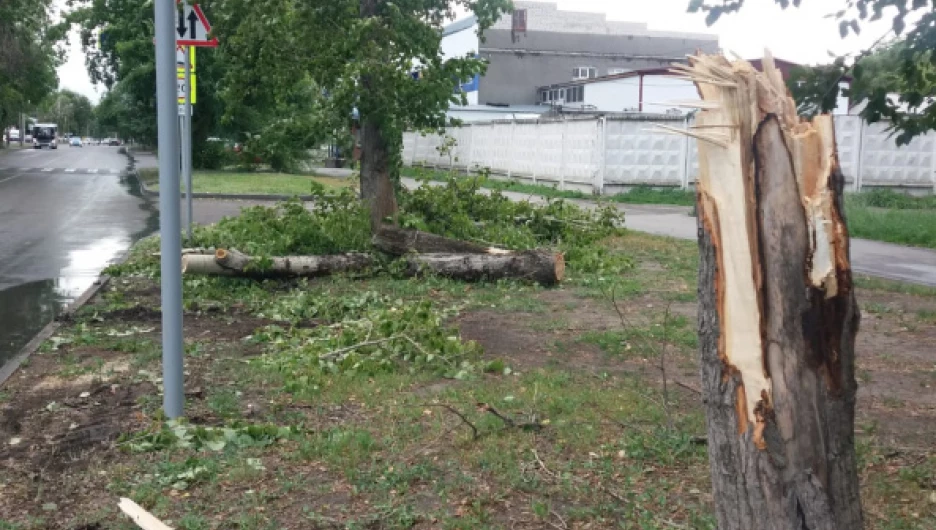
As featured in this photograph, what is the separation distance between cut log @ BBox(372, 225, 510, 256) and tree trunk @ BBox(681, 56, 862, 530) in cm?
794

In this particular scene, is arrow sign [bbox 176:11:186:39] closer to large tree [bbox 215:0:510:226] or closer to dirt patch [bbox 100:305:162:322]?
large tree [bbox 215:0:510:226]

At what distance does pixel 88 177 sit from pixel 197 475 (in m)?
34.4

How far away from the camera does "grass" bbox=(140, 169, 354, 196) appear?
26250 mm

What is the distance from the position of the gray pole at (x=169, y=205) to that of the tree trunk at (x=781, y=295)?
131 inches

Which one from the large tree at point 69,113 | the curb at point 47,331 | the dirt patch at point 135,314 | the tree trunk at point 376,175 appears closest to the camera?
the curb at point 47,331

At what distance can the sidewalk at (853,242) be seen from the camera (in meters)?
13.0

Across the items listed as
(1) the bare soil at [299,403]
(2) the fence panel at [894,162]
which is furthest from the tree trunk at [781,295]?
(2) the fence panel at [894,162]

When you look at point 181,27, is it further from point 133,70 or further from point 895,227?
point 133,70

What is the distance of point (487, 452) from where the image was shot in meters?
5.05

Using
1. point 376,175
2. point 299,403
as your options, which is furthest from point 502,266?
point 299,403

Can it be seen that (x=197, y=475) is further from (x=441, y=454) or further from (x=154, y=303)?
(x=154, y=303)

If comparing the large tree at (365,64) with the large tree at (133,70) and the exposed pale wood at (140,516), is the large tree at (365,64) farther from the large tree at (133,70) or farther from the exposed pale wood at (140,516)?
the large tree at (133,70)

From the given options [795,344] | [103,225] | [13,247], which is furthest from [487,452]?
[103,225]

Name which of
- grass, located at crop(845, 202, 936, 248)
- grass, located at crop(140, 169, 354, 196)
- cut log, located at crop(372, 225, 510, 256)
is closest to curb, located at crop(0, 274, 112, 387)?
cut log, located at crop(372, 225, 510, 256)
